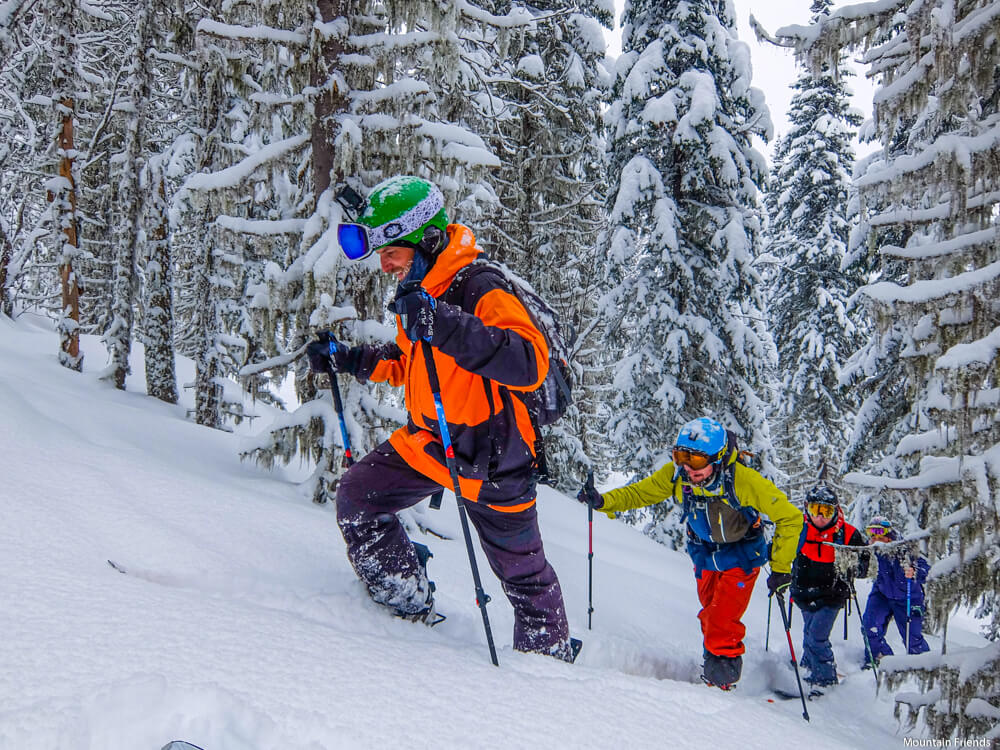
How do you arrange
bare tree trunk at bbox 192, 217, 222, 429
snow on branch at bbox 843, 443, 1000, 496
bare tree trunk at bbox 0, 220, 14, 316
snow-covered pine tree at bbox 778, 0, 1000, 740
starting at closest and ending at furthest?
snow on branch at bbox 843, 443, 1000, 496 < snow-covered pine tree at bbox 778, 0, 1000, 740 < bare tree trunk at bbox 0, 220, 14, 316 < bare tree trunk at bbox 192, 217, 222, 429

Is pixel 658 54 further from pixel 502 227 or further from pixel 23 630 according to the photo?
pixel 23 630

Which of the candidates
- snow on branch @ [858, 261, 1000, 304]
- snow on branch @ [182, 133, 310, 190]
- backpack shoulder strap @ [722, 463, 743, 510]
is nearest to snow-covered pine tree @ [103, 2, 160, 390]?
snow on branch @ [182, 133, 310, 190]

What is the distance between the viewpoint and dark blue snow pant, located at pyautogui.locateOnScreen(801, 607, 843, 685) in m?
7.01

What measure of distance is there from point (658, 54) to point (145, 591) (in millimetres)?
13837

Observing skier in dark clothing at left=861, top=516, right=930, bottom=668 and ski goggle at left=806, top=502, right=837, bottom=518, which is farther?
skier in dark clothing at left=861, top=516, right=930, bottom=668

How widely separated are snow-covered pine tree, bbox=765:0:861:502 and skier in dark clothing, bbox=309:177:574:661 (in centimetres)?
1936

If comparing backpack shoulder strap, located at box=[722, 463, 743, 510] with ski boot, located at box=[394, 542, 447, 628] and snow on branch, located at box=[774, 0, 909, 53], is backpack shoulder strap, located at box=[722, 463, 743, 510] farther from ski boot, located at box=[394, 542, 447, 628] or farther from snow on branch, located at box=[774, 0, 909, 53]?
snow on branch, located at box=[774, 0, 909, 53]

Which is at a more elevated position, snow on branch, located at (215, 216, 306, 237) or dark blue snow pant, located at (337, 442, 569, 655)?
snow on branch, located at (215, 216, 306, 237)

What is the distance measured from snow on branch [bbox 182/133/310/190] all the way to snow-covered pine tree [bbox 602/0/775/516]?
340 inches

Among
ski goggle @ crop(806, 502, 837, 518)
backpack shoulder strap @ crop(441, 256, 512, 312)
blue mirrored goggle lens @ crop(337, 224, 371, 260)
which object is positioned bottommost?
ski goggle @ crop(806, 502, 837, 518)

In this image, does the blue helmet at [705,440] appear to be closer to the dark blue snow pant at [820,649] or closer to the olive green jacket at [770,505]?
the olive green jacket at [770,505]

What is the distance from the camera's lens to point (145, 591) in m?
3.31

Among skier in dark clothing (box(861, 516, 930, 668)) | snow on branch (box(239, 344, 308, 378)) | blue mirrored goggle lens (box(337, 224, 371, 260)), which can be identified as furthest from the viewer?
skier in dark clothing (box(861, 516, 930, 668))

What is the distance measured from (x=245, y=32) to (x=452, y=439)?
481 cm
